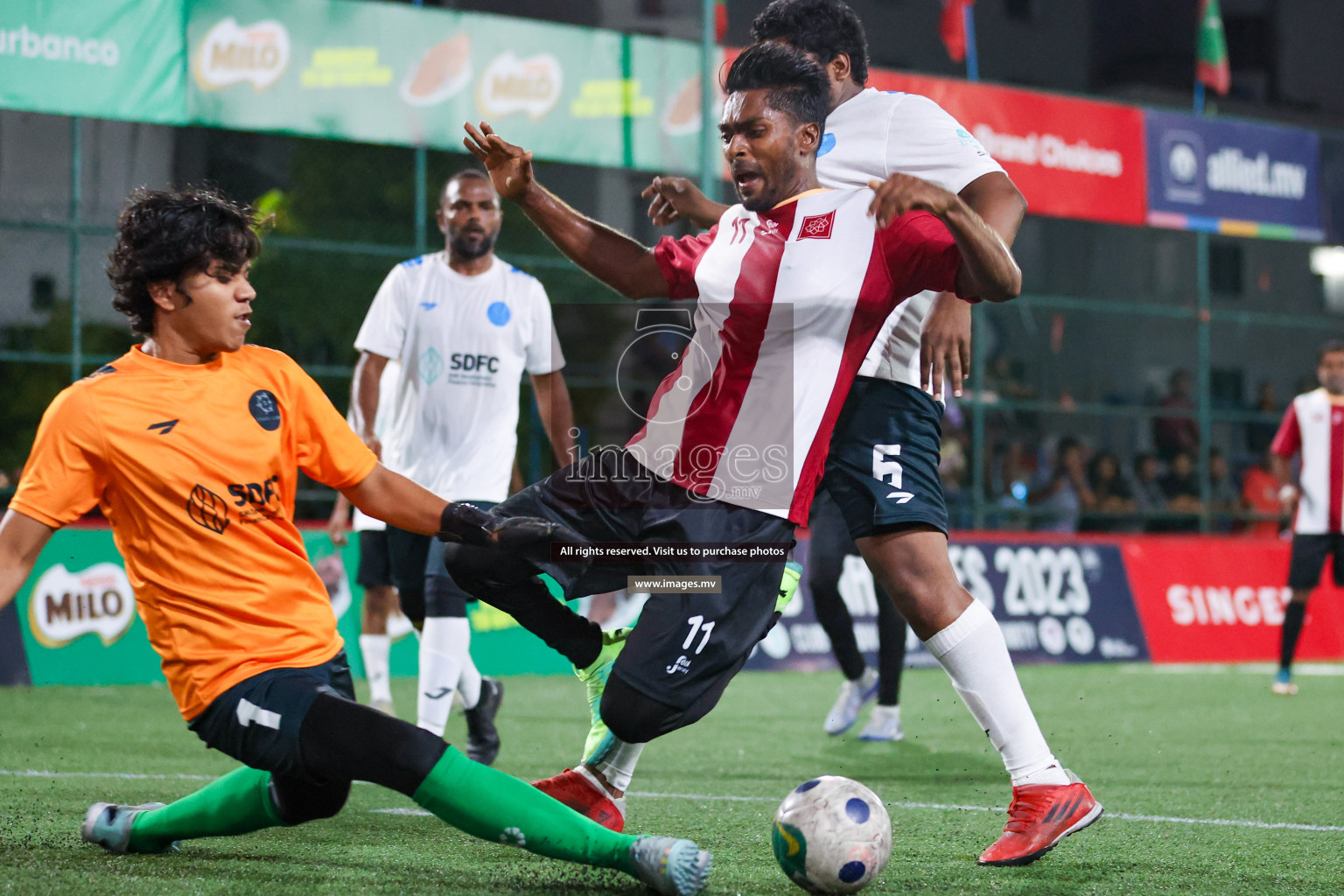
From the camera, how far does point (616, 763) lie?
392 centimetres

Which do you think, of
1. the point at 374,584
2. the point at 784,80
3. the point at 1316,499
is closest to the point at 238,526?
the point at 784,80

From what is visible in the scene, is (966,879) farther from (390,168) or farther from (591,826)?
(390,168)

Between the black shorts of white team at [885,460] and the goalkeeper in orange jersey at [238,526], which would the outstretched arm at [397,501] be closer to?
the goalkeeper in orange jersey at [238,526]

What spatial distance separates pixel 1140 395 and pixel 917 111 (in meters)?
25.1

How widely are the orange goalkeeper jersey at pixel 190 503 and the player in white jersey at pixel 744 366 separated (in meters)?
0.53

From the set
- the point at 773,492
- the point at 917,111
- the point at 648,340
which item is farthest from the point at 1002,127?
the point at 773,492

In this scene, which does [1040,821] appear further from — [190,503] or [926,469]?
[190,503]

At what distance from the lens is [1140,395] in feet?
92.6

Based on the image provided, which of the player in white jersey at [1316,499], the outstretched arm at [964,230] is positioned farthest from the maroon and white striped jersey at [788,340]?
the player in white jersey at [1316,499]

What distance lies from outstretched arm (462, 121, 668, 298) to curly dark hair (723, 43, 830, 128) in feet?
1.60

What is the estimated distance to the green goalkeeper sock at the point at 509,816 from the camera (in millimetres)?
3166

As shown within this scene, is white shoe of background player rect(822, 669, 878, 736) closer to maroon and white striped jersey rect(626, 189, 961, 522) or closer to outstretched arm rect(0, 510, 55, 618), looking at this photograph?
maroon and white striped jersey rect(626, 189, 961, 522)

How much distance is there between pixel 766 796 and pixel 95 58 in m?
9.10

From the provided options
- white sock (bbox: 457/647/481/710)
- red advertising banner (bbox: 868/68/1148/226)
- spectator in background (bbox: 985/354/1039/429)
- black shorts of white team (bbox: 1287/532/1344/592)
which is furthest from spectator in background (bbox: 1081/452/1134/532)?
white sock (bbox: 457/647/481/710)
